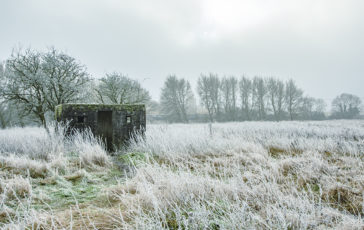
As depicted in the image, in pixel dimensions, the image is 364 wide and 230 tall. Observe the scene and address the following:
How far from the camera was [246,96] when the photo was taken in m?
34.3

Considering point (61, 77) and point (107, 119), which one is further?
point (61, 77)

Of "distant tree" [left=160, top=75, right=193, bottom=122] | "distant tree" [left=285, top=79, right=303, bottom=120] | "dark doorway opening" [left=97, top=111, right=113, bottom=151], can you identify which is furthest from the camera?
"distant tree" [left=285, top=79, right=303, bottom=120]

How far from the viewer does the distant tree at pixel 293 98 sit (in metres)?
33.5


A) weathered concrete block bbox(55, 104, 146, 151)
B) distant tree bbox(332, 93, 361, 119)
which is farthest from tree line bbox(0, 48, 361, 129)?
weathered concrete block bbox(55, 104, 146, 151)

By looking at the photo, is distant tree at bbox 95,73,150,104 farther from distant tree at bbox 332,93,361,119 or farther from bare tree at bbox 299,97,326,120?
distant tree at bbox 332,93,361,119

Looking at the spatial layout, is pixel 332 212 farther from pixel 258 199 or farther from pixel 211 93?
pixel 211 93

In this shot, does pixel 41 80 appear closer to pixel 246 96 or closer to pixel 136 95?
pixel 136 95

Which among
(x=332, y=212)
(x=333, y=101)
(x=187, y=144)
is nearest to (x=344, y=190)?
(x=332, y=212)

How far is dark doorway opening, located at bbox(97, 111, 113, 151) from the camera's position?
6.52 m

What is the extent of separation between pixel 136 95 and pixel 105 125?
11.9 metres

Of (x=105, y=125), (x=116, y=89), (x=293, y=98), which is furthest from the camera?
(x=293, y=98)

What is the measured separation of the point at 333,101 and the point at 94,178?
167 feet

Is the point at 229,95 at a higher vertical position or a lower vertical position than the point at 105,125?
higher

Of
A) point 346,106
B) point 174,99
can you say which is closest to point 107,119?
point 174,99
